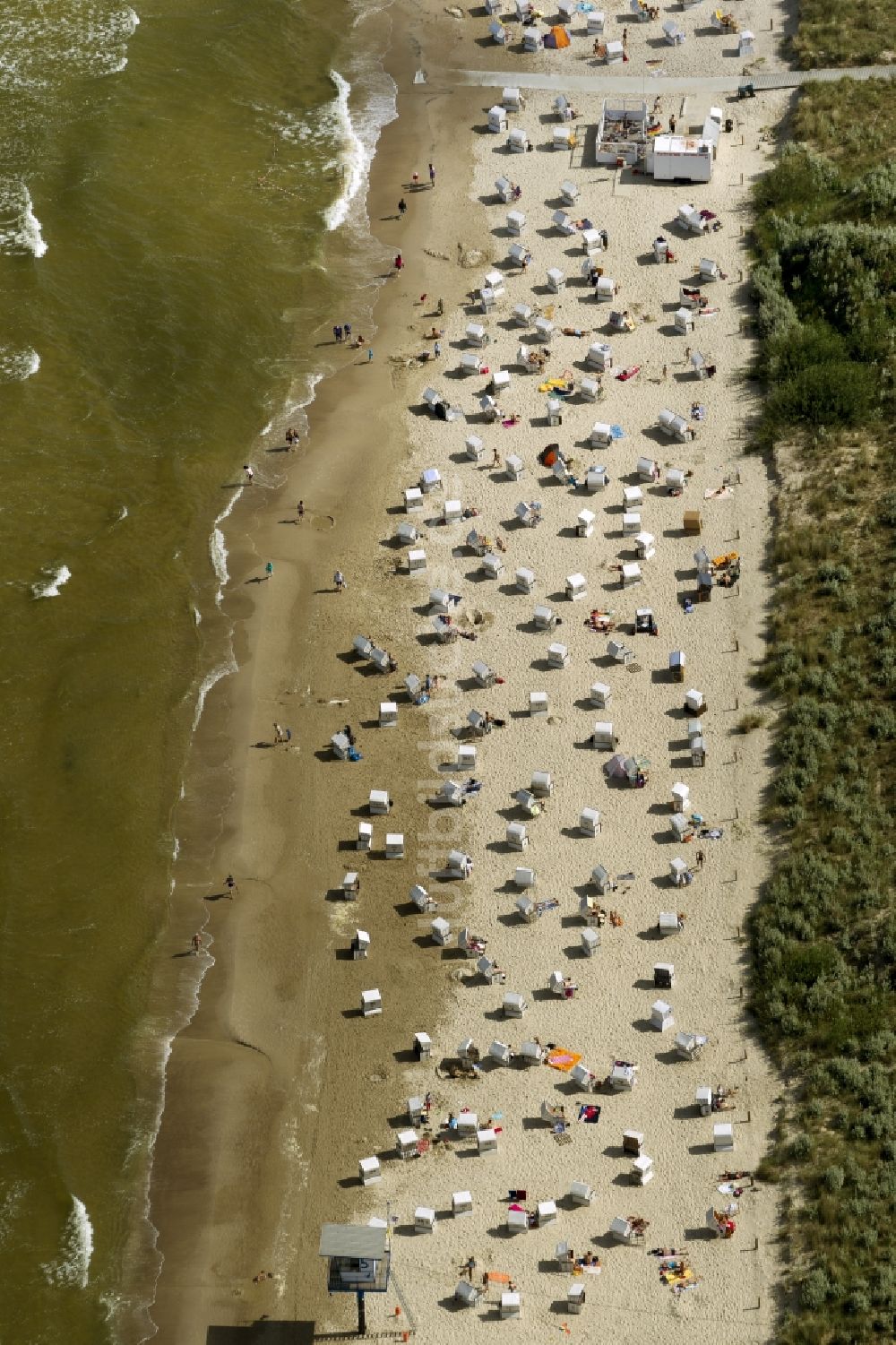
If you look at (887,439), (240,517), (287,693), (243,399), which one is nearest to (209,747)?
(287,693)

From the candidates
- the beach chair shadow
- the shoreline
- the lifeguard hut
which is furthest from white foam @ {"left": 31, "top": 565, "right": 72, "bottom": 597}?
the beach chair shadow

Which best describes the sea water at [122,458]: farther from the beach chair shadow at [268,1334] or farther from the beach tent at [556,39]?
the beach tent at [556,39]

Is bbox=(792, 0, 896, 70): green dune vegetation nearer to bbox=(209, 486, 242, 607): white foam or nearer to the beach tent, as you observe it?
the beach tent

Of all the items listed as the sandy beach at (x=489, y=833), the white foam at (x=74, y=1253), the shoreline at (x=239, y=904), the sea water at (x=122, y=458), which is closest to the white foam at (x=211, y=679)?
the sea water at (x=122, y=458)

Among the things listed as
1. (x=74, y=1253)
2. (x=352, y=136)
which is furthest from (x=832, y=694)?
(x=352, y=136)

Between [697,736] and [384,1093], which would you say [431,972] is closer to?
[384,1093]

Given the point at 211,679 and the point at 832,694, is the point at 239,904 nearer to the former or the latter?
the point at 211,679
